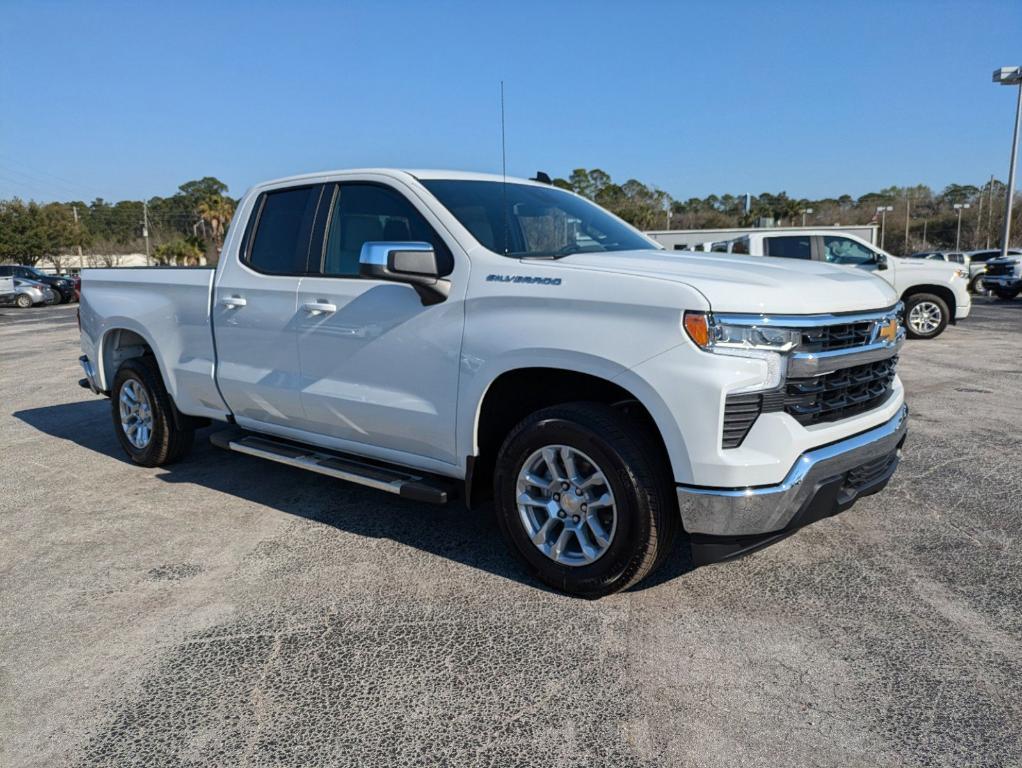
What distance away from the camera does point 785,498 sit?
3021mm

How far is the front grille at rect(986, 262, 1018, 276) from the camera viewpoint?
884 inches

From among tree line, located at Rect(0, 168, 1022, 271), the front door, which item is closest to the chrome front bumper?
the front door

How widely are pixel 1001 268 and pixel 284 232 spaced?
24.2 meters

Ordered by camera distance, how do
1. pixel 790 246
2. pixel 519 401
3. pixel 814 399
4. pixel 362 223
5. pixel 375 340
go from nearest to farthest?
pixel 814 399
pixel 519 401
pixel 375 340
pixel 362 223
pixel 790 246

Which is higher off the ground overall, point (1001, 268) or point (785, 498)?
point (1001, 268)

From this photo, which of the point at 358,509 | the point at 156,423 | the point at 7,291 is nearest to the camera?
the point at 358,509

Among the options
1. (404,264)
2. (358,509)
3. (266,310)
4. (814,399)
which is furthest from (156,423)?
(814,399)

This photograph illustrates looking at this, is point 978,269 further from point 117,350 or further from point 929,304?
point 117,350

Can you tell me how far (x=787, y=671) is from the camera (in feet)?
9.52

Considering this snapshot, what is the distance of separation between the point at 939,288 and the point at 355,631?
12.9 m

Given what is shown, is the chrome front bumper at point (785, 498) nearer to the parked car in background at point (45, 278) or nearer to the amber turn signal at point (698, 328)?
the amber turn signal at point (698, 328)

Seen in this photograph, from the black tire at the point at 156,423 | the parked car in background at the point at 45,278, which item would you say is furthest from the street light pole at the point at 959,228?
the black tire at the point at 156,423

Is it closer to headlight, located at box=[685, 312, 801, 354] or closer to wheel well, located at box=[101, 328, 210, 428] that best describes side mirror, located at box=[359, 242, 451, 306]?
headlight, located at box=[685, 312, 801, 354]

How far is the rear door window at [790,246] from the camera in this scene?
13.2 m
